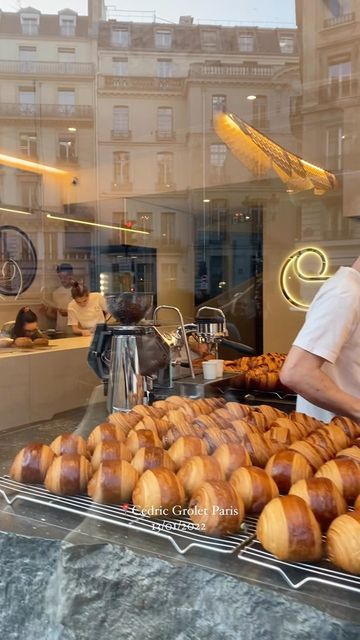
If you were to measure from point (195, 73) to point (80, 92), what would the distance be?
0.96 meters

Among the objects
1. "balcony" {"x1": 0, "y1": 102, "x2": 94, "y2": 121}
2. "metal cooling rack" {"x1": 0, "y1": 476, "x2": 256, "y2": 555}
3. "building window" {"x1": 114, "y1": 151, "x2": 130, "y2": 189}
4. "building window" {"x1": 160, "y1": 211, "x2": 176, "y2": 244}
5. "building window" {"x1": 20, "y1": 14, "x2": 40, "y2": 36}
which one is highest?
"balcony" {"x1": 0, "y1": 102, "x2": 94, "y2": 121}

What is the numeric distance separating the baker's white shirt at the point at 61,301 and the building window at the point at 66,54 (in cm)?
192

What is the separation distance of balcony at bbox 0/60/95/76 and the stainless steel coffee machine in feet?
6.91

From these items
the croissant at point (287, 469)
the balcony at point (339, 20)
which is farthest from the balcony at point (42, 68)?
the croissant at point (287, 469)

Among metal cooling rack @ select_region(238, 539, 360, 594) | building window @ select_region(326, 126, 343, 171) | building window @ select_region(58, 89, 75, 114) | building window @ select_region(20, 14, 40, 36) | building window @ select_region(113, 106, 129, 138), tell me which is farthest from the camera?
building window @ select_region(326, 126, 343, 171)

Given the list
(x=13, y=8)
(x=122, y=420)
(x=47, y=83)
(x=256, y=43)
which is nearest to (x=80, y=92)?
(x=47, y=83)

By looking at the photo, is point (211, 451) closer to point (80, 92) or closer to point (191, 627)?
point (191, 627)

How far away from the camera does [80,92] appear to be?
3660 millimetres

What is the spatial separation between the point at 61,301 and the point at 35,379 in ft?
5.84

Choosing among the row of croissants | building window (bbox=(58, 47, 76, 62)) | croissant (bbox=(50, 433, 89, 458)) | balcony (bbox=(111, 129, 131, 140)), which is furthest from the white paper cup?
balcony (bbox=(111, 129, 131, 140))

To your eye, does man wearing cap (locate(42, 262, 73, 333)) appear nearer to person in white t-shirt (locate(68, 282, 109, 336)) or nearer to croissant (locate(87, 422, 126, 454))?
person in white t-shirt (locate(68, 282, 109, 336))

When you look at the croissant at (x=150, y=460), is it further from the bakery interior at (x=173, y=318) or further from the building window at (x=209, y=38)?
the building window at (x=209, y=38)

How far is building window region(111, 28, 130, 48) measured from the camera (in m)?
2.60

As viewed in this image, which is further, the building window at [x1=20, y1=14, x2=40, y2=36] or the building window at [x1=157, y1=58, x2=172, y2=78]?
the building window at [x1=157, y1=58, x2=172, y2=78]
